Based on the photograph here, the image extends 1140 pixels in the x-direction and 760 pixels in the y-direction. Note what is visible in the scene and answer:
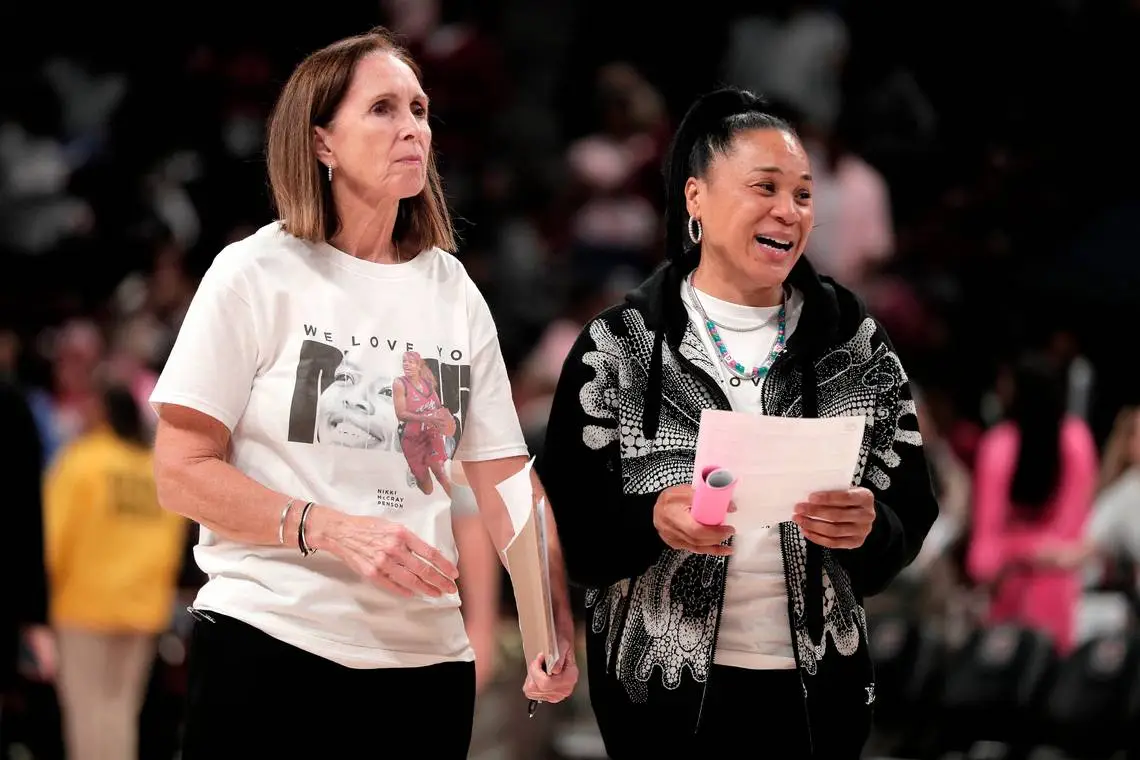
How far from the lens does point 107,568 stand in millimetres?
6820

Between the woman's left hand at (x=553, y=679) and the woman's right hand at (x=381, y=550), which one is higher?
the woman's right hand at (x=381, y=550)

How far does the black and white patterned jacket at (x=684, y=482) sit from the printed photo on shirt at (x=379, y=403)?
0.33 meters

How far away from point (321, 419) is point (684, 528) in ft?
2.07

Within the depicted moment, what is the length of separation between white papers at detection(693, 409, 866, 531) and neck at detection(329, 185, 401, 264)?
68cm

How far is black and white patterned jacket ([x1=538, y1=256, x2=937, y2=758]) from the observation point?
294cm

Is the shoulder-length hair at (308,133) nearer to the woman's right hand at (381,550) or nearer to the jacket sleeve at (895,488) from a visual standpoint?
the woman's right hand at (381,550)

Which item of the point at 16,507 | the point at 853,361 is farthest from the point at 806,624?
the point at 16,507

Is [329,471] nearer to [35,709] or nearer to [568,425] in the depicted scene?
[568,425]

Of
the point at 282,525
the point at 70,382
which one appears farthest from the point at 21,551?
the point at 70,382

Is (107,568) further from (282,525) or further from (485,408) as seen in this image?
(282,525)

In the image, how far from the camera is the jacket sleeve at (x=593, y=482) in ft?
9.80

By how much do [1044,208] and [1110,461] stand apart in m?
2.48

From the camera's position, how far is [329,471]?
271 cm

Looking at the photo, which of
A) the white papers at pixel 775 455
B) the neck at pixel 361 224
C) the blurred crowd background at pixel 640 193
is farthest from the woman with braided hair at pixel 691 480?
the blurred crowd background at pixel 640 193
